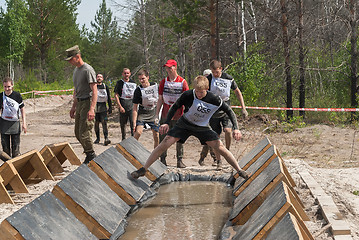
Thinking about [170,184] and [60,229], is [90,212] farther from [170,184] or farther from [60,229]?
[170,184]

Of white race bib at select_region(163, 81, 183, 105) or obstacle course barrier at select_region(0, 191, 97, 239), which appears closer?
obstacle course barrier at select_region(0, 191, 97, 239)

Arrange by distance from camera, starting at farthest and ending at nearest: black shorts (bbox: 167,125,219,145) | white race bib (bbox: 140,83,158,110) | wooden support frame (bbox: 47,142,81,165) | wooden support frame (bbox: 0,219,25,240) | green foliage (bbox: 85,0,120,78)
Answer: green foliage (bbox: 85,0,120,78)
white race bib (bbox: 140,83,158,110)
wooden support frame (bbox: 47,142,81,165)
black shorts (bbox: 167,125,219,145)
wooden support frame (bbox: 0,219,25,240)

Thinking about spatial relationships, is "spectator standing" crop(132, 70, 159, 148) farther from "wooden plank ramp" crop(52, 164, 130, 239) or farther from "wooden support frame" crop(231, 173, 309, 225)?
"wooden support frame" crop(231, 173, 309, 225)

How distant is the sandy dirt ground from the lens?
5.64 meters

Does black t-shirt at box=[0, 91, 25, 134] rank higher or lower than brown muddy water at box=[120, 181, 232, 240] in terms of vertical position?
higher

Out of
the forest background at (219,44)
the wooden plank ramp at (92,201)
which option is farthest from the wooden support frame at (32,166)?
the forest background at (219,44)

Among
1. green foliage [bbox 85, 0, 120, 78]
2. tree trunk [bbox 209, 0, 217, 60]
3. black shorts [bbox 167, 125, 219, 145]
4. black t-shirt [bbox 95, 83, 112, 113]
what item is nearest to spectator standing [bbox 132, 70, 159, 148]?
black shorts [bbox 167, 125, 219, 145]

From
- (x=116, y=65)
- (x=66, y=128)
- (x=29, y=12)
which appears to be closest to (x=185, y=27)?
(x=66, y=128)

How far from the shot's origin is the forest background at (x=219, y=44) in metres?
16.2

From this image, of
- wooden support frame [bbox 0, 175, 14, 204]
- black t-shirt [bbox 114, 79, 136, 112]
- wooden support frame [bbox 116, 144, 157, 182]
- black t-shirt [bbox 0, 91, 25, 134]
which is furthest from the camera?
black t-shirt [bbox 114, 79, 136, 112]

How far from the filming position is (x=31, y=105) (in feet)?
101

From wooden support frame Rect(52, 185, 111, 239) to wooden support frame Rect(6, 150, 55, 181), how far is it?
232 cm

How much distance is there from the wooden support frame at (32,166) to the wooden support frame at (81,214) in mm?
2318

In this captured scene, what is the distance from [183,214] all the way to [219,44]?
29902 millimetres
